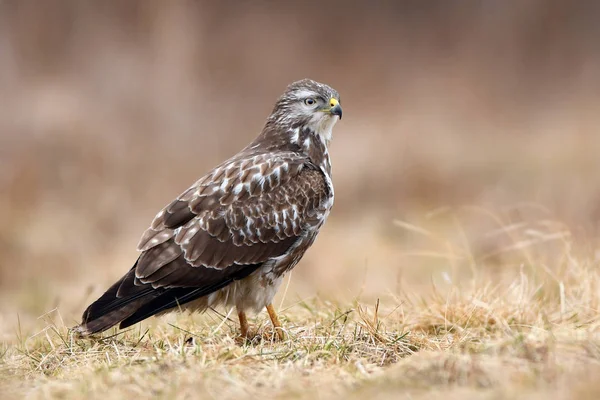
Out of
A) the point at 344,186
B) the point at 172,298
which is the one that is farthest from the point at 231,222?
the point at 344,186

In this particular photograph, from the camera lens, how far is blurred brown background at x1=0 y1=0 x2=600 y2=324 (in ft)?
36.0

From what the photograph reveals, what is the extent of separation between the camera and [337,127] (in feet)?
52.0

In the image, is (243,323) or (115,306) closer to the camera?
(115,306)

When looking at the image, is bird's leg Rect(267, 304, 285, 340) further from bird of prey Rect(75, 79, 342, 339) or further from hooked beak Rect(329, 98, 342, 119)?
hooked beak Rect(329, 98, 342, 119)

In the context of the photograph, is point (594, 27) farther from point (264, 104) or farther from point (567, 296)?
point (567, 296)

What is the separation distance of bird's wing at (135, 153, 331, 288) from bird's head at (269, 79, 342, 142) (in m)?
0.44

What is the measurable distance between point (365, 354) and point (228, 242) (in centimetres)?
117

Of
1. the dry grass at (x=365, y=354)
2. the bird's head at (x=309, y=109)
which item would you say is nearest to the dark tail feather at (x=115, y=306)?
the dry grass at (x=365, y=354)

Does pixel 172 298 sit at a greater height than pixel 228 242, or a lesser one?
lesser

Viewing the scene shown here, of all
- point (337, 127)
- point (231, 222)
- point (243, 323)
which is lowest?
point (243, 323)

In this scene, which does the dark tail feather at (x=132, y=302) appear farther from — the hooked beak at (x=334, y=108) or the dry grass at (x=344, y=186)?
the hooked beak at (x=334, y=108)

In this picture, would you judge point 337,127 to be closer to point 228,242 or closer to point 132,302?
point 228,242

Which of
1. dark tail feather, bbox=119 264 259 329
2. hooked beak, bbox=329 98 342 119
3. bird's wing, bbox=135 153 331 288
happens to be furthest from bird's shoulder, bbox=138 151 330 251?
hooked beak, bbox=329 98 342 119

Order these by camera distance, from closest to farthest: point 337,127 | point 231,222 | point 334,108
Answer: point 231,222, point 334,108, point 337,127
